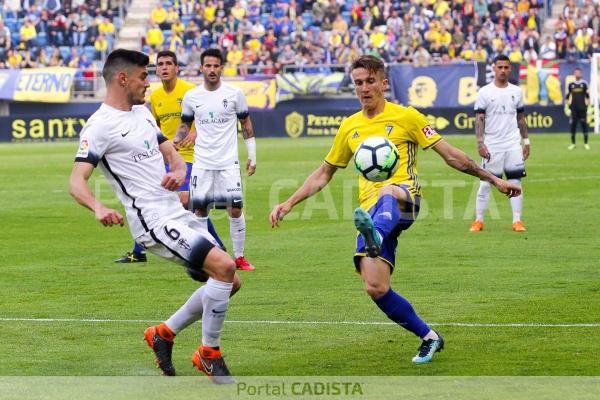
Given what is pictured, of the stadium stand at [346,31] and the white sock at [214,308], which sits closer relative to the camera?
the white sock at [214,308]

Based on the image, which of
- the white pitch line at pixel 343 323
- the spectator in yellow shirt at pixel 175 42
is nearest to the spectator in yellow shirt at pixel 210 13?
the spectator in yellow shirt at pixel 175 42

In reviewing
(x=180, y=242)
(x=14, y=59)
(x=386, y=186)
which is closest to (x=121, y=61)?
(x=180, y=242)

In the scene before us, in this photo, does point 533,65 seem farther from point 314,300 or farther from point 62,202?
point 314,300

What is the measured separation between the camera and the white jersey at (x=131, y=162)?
820 centimetres

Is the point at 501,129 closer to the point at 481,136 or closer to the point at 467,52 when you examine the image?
the point at 481,136

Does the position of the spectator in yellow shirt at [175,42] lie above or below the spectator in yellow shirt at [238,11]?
below

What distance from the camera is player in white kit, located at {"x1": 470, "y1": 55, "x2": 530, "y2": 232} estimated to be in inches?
704

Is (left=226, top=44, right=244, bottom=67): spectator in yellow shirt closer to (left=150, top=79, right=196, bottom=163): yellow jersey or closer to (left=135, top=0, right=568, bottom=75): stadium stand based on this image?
(left=135, top=0, right=568, bottom=75): stadium stand

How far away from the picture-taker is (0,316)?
10805 millimetres

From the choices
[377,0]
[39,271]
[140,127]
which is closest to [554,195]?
[39,271]

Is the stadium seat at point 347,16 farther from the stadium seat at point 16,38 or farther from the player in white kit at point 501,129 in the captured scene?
the player in white kit at point 501,129

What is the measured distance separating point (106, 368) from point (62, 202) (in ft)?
50.1

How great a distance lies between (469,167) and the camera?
907cm

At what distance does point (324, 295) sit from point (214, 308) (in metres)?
3.87
